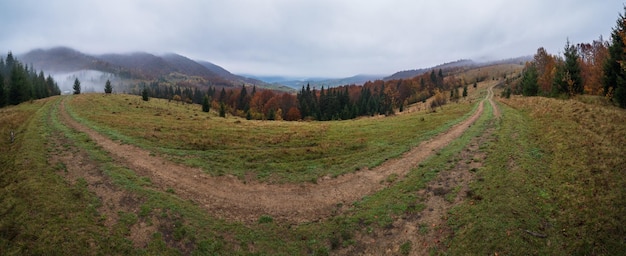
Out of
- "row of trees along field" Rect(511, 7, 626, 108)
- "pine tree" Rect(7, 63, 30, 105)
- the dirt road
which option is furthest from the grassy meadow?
"pine tree" Rect(7, 63, 30, 105)

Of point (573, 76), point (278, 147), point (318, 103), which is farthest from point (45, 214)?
point (318, 103)

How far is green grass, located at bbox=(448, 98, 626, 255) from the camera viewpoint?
34.3 ft

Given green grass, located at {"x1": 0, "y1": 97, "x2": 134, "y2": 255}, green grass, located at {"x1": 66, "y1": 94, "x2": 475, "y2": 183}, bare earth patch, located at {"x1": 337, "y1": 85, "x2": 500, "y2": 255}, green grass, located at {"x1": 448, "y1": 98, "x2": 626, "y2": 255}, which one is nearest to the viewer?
green grass, located at {"x1": 448, "y1": 98, "x2": 626, "y2": 255}

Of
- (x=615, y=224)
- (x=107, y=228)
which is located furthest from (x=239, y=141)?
(x=615, y=224)

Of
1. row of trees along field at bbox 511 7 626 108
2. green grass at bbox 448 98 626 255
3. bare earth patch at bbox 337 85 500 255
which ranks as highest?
row of trees along field at bbox 511 7 626 108

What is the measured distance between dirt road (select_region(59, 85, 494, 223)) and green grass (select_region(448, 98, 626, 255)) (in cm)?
575

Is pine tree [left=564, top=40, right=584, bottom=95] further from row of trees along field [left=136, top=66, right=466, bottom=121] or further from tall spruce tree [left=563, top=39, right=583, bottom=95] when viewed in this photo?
row of trees along field [left=136, top=66, right=466, bottom=121]

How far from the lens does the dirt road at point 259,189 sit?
1534 centimetres

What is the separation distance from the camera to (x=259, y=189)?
59.2ft

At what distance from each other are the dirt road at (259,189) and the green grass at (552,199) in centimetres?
575

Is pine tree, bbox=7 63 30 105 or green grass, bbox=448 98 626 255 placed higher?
pine tree, bbox=7 63 30 105

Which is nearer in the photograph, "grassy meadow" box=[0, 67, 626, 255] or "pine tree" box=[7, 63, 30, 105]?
"grassy meadow" box=[0, 67, 626, 255]

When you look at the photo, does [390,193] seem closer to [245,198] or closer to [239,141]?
[245,198]

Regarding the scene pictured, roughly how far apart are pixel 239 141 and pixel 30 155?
603 inches
